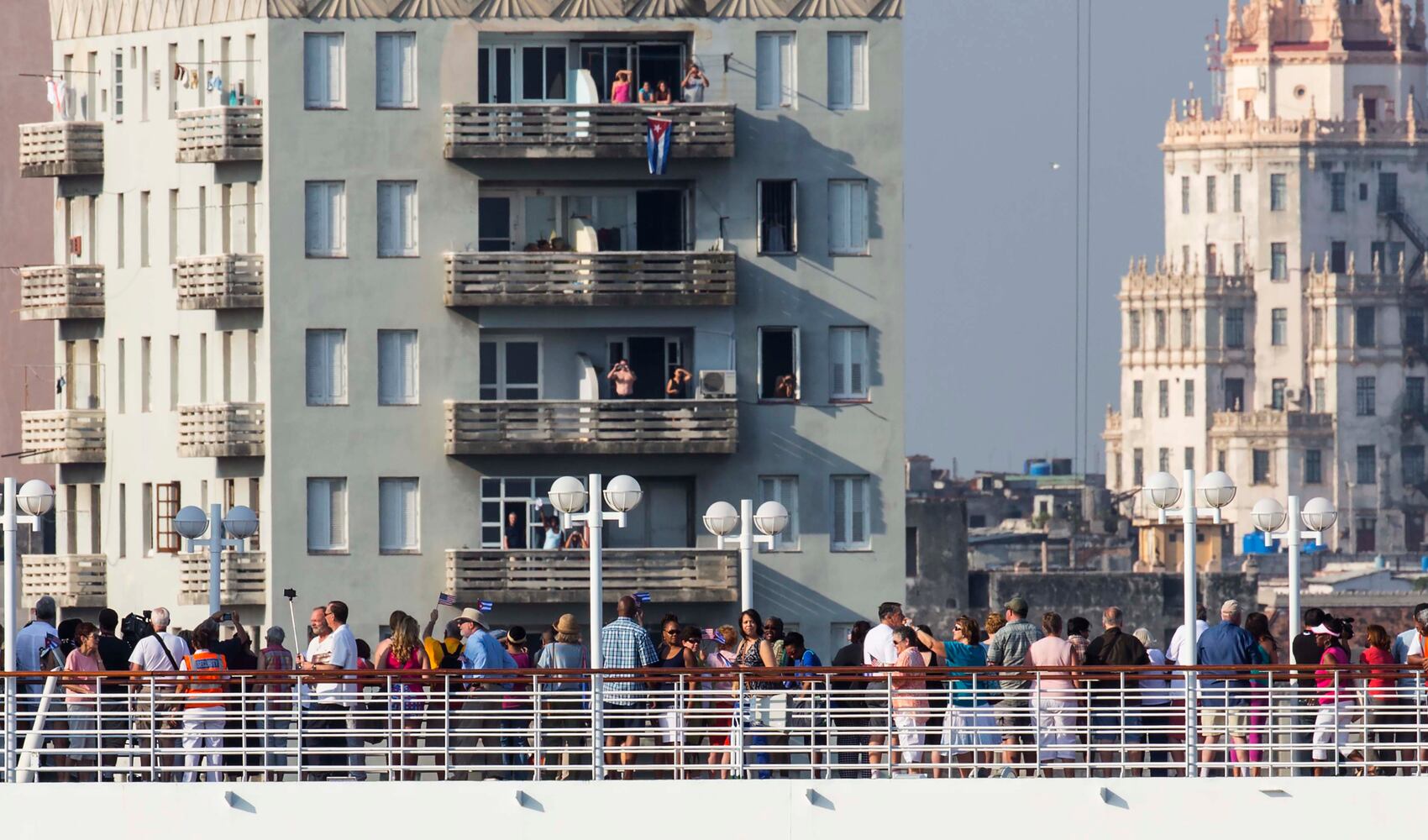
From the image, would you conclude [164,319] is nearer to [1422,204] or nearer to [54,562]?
[54,562]

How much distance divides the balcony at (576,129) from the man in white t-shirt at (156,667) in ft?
95.4

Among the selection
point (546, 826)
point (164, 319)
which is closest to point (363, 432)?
point (164, 319)

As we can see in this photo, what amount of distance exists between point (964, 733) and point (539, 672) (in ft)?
16.2

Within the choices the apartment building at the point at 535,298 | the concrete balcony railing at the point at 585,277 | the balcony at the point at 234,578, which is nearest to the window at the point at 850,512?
the apartment building at the point at 535,298

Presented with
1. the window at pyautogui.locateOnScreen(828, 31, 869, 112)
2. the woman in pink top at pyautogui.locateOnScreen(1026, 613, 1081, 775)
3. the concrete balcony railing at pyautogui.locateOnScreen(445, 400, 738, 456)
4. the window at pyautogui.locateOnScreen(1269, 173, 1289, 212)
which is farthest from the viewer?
the window at pyautogui.locateOnScreen(1269, 173, 1289, 212)

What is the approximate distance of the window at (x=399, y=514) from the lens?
203 ft

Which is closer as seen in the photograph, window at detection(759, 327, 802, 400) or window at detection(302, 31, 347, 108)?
window at detection(302, 31, 347, 108)

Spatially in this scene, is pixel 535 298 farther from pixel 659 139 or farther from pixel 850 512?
pixel 850 512

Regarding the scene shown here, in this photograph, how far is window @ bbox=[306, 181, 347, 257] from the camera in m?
62.0

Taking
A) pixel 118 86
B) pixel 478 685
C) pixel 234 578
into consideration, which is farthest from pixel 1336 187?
pixel 478 685

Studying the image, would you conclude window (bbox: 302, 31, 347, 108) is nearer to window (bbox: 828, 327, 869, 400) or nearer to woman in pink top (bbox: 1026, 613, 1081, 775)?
window (bbox: 828, 327, 869, 400)

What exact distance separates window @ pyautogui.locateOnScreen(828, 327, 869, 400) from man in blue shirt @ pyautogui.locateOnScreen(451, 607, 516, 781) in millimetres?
28926

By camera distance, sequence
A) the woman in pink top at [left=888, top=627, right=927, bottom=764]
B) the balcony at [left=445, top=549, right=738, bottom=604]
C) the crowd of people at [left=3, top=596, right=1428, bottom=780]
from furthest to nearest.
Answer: the balcony at [left=445, top=549, right=738, bottom=604] → the crowd of people at [left=3, top=596, right=1428, bottom=780] → the woman in pink top at [left=888, top=627, right=927, bottom=764]

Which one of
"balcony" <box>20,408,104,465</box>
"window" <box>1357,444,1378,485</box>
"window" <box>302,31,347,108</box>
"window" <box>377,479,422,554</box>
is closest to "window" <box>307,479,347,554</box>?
"window" <box>377,479,422,554</box>
